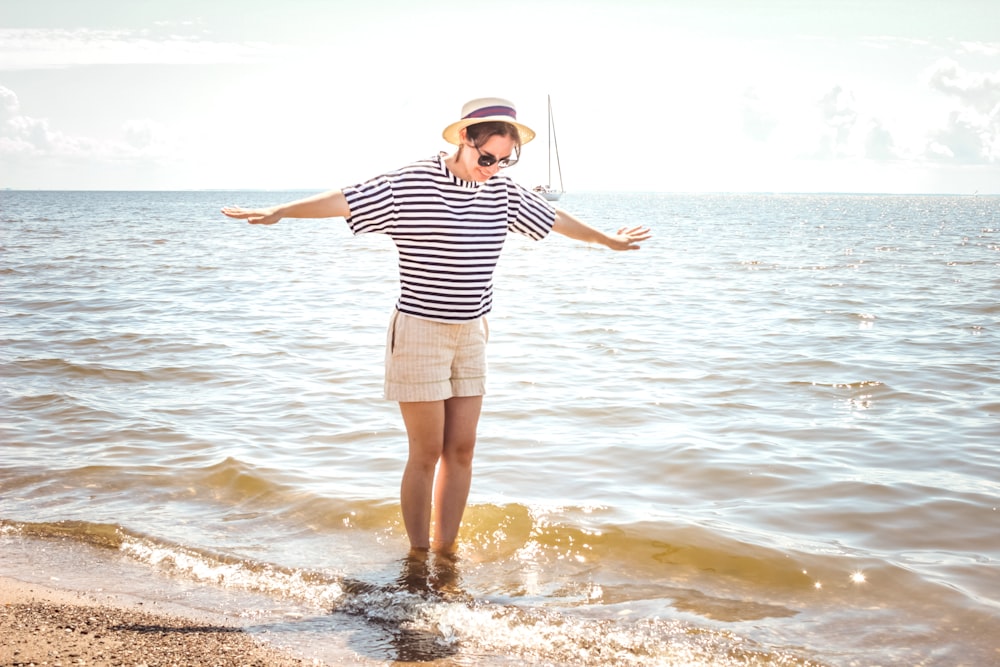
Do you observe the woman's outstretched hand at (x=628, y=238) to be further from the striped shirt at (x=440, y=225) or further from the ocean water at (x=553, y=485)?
the ocean water at (x=553, y=485)

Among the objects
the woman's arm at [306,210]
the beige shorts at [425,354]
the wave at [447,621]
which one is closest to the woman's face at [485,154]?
the woman's arm at [306,210]

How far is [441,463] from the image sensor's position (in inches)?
191

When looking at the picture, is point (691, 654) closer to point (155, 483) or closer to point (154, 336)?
point (155, 483)

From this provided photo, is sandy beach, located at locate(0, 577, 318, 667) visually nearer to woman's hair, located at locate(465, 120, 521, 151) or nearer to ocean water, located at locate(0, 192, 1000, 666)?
ocean water, located at locate(0, 192, 1000, 666)

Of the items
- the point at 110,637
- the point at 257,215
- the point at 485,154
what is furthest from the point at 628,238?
the point at 110,637

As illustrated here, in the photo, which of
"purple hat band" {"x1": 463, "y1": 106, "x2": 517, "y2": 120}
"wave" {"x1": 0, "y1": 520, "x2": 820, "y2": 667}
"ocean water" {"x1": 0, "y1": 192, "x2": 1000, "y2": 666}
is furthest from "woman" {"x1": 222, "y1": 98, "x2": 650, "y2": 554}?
"ocean water" {"x1": 0, "y1": 192, "x2": 1000, "y2": 666}

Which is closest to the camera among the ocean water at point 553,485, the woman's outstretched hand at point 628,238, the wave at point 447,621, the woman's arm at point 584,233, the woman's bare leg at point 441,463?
the wave at point 447,621

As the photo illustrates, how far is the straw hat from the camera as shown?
159 inches

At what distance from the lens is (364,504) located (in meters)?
5.91

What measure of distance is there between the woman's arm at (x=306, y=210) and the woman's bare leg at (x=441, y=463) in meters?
1.01

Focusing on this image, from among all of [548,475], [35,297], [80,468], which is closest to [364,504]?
[548,475]

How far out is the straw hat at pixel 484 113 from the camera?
404cm

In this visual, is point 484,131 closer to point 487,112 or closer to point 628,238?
point 487,112

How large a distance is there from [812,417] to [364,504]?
4144 mm
